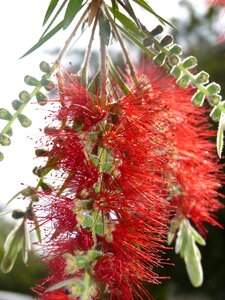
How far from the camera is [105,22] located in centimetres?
102

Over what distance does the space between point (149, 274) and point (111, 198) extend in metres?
0.15

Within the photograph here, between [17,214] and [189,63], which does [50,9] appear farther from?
[17,214]

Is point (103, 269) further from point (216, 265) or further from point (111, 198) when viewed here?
point (216, 265)

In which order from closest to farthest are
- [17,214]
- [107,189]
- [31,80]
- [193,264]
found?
1. [107,189]
2. [31,80]
3. [17,214]
4. [193,264]

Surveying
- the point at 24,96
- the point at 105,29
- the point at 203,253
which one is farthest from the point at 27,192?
the point at 203,253

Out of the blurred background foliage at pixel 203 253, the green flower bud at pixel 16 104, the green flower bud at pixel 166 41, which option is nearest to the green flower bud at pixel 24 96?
the green flower bud at pixel 16 104

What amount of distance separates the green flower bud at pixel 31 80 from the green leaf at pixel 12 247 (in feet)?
0.99

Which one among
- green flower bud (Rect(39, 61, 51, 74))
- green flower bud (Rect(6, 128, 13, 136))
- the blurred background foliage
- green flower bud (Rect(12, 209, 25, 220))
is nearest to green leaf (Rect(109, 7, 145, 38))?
green flower bud (Rect(39, 61, 51, 74))

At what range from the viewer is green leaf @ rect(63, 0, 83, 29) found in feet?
3.18

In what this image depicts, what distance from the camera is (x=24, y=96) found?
3.35ft

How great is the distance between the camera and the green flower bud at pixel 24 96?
102 centimetres

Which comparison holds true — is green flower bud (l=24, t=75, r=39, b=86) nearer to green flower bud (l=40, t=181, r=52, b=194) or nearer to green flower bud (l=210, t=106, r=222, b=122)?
green flower bud (l=40, t=181, r=52, b=194)

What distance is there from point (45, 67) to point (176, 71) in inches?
8.1

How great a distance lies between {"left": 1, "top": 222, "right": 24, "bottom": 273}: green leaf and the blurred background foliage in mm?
6612
